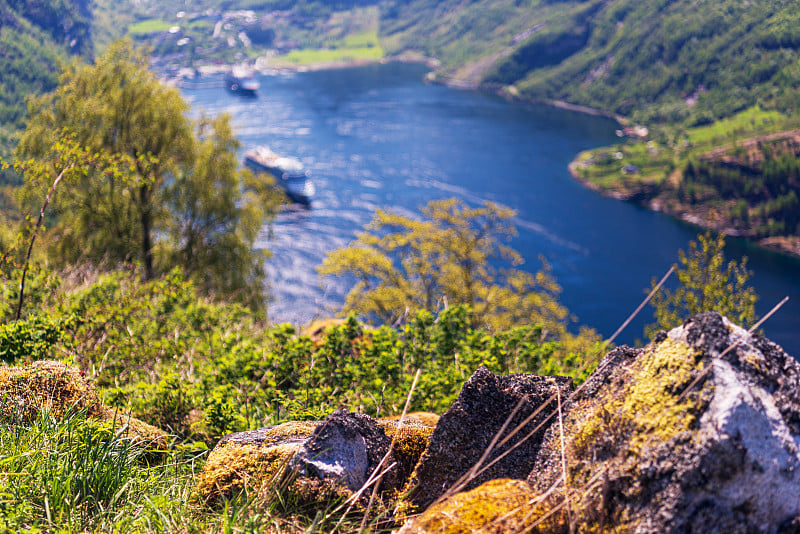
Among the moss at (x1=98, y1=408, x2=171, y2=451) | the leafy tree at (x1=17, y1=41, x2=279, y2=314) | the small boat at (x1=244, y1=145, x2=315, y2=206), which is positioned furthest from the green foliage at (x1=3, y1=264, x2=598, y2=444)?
the small boat at (x1=244, y1=145, x2=315, y2=206)

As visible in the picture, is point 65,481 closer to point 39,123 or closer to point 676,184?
point 39,123

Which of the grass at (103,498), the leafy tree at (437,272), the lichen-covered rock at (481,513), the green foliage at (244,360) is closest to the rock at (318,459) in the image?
the grass at (103,498)

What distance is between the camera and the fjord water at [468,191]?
214 ft

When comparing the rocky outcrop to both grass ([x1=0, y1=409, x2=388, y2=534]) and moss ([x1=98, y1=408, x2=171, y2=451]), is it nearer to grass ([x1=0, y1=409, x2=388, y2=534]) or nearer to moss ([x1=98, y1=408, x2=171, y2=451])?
grass ([x1=0, y1=409, x2=388, y2=534])

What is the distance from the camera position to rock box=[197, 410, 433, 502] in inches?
183

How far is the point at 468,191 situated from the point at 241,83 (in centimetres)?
9093

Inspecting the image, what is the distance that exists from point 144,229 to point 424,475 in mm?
19248

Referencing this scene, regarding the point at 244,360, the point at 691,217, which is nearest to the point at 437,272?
the point at 244,360

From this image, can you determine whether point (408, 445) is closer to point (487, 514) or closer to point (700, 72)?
point (487, 514)

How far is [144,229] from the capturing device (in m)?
21.1

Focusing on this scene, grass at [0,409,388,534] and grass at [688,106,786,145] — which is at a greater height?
grass at [0,409,388,534]

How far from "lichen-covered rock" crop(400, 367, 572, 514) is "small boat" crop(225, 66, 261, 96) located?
15577 cm

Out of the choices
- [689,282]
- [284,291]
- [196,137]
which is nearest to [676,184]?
[284,291]

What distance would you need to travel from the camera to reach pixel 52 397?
229 inches
